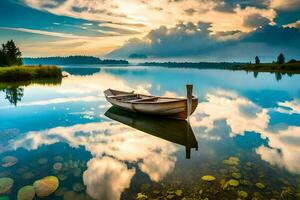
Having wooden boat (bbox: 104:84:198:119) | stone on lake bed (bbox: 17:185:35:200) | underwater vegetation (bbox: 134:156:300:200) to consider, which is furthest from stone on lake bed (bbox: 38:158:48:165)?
wooden boat (bbox: 104:84:198:119)

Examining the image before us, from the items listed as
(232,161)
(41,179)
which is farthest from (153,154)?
(41,179)

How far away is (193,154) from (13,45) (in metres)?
85.6

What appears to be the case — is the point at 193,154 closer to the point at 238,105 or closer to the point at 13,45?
the point at 238,105

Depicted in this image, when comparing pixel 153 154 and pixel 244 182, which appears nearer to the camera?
pixel 244 182

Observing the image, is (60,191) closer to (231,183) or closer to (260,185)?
(231,183)

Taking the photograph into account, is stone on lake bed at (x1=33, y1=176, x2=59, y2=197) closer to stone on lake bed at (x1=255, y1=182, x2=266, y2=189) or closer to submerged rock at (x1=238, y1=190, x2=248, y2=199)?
submerged rock at (x1=238, y1=190, x2=248, y2=199)

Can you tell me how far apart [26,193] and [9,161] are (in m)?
3.86

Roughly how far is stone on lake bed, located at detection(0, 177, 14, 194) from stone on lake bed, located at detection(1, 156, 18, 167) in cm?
168

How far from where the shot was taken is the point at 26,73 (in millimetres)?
54875

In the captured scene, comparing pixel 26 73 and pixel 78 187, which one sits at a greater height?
pixel 26 73

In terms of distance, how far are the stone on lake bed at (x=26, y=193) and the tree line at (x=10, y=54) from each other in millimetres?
73247

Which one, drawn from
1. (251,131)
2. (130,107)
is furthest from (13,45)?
(251,131)

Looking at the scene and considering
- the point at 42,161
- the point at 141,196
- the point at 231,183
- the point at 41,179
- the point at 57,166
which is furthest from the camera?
the point at 42,161

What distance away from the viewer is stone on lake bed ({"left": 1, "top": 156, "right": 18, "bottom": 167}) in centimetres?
1141
